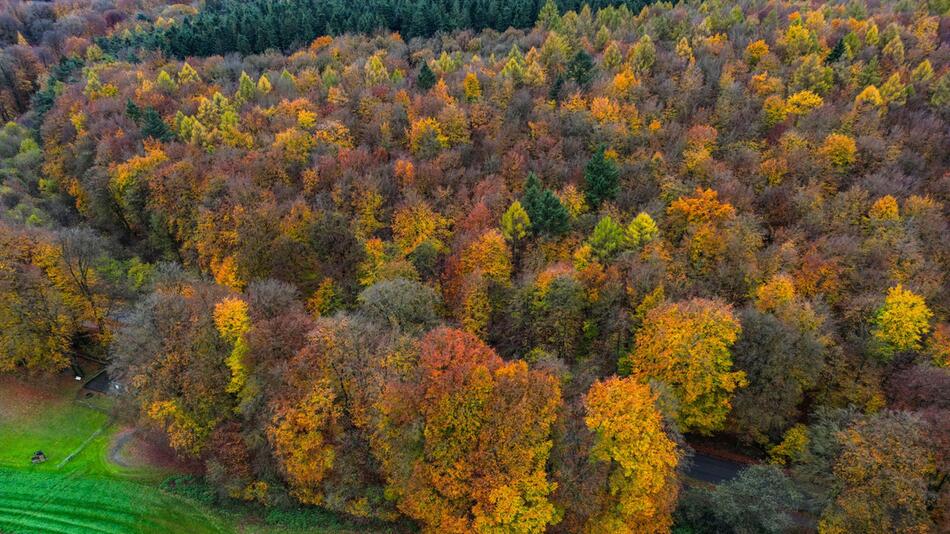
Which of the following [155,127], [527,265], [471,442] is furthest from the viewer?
[155,127]

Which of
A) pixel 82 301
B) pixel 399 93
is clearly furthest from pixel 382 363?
pixel 399 93

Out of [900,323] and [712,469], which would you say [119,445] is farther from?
[900,323]

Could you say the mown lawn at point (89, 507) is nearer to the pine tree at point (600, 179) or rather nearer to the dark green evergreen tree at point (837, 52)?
the pine tree at point (600, 179)

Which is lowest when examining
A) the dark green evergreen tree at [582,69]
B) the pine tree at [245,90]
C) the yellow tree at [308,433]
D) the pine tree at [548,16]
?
the yellow tree at [308,433]

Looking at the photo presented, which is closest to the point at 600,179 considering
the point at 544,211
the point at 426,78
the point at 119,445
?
the point at 544,211

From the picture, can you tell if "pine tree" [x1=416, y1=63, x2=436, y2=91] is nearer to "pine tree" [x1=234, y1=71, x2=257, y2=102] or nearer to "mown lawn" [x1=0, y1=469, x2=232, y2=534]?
"pine tree" [x1=234, y1=71, x2=257, y2=102]

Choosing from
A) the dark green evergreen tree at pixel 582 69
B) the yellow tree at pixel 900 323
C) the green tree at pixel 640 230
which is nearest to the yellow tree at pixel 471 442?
the green tree at pixel 640 230
